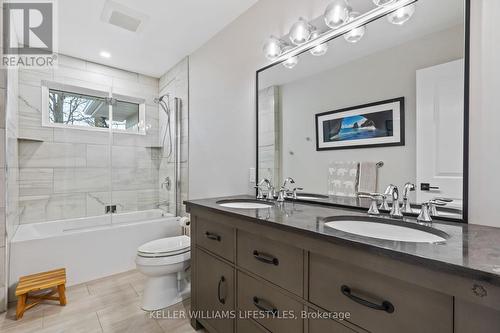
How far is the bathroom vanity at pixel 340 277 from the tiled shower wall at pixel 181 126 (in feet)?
5.26

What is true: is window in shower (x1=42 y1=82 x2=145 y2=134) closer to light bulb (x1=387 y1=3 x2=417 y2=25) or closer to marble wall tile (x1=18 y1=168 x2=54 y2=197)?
marble wall tile (x1=18 y1=168 x2=54 y2=197)

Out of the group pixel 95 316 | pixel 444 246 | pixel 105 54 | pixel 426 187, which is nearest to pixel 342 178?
pixel 426 187

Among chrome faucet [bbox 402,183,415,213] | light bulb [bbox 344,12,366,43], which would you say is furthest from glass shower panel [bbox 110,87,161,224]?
chrome faucet [bbox 402,183,415,213]

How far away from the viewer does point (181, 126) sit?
3078 millimetres

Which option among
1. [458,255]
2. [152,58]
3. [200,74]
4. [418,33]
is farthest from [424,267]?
[152,58]

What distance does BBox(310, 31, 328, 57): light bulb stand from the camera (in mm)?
1549

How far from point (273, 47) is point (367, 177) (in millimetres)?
1119

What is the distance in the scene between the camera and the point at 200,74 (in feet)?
8.87

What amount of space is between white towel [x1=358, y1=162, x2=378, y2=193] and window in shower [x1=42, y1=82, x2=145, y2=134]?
306 cm

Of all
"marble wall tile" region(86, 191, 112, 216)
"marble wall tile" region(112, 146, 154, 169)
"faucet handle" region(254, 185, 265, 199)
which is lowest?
"marble wall tile" region(86, 191, 112, 216)

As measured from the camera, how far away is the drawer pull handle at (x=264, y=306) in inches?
42.4

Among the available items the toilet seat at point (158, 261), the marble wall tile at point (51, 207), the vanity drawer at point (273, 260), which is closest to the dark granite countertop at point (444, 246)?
the vanity drawer at point (273, 260)

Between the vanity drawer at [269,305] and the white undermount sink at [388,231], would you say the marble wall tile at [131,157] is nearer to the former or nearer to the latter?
the vanity drawer at [269,305]

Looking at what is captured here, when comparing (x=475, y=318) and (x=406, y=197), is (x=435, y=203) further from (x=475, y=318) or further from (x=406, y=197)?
(x=475, y=318)
